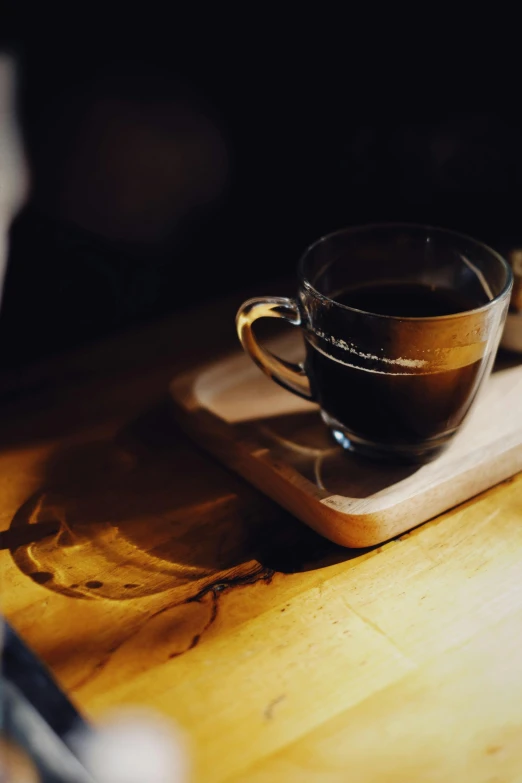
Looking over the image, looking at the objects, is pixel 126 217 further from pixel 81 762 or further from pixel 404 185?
pixel 81 762

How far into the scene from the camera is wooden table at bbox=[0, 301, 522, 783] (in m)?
0.41

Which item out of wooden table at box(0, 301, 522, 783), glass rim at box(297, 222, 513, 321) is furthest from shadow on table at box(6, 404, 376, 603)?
glass rim at box(297, 222, 513, 321)

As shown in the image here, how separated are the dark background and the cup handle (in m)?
0.24

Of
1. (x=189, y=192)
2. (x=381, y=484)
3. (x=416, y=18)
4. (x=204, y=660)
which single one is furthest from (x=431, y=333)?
(x=416, y=18)

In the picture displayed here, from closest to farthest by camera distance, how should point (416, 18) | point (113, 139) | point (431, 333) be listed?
point (431, 333) → point (113, 139) → point (416, 18)

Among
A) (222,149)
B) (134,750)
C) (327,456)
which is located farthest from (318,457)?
(222,149)

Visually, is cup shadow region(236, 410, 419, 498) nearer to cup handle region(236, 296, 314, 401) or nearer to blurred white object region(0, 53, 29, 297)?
cup handle region(236, 296, 314, 401)

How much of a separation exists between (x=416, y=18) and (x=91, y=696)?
77cm

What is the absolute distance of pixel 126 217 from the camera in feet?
2.50

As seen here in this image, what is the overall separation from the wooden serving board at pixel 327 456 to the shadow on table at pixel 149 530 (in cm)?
2

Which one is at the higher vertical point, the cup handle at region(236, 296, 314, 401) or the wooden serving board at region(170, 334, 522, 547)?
the cup handle at region(236, 296, 314, 401)

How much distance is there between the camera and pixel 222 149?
791 millimetres

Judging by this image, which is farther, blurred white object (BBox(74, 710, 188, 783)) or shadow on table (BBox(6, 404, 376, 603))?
shadow on table (BBox(6, 404, 376, 603))

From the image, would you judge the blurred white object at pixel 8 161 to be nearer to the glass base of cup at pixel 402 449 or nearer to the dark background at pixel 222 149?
the dark background at pixel 222 149
